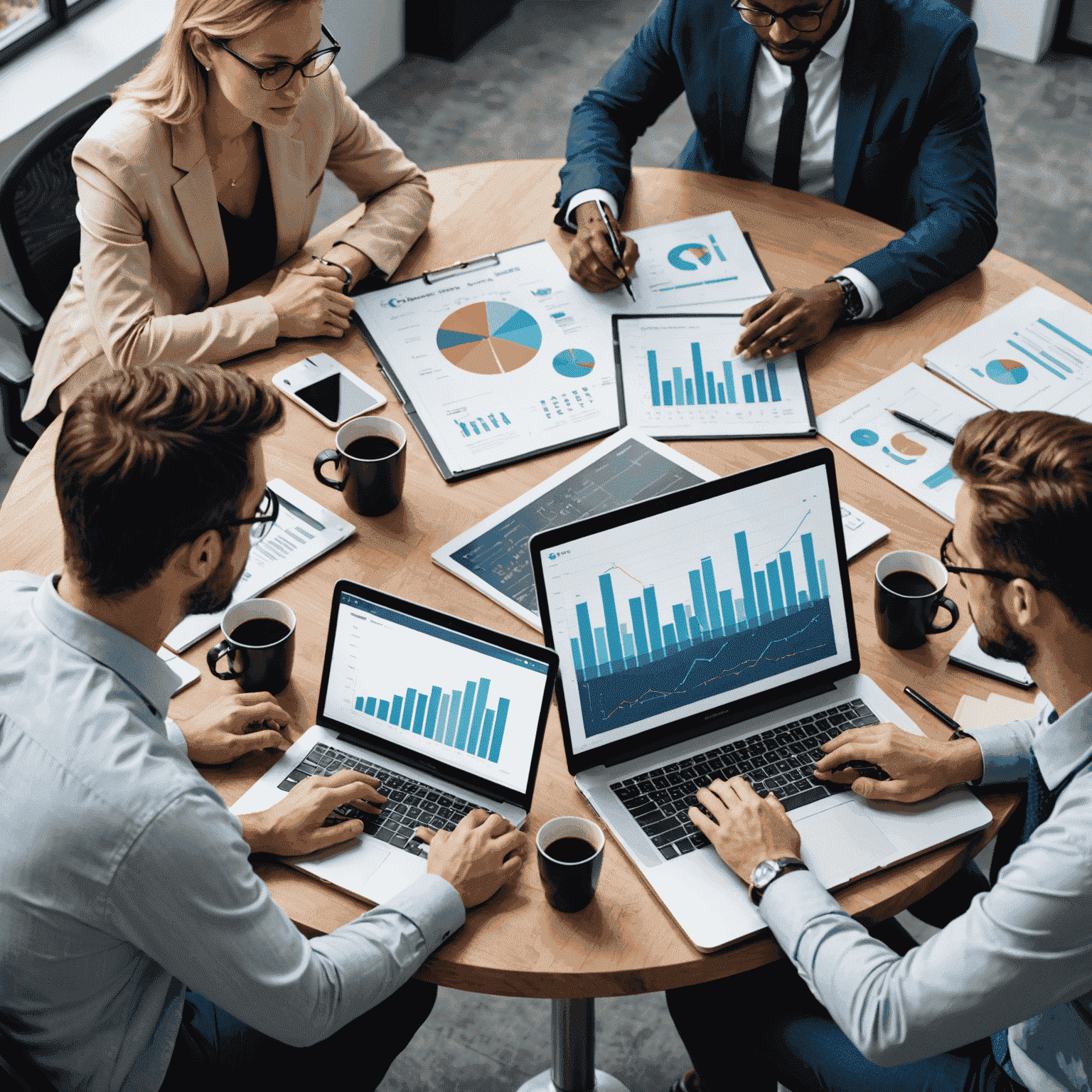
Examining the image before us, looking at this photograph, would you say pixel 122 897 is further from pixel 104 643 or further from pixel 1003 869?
pixel 1003 869

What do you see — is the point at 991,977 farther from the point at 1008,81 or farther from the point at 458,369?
the point at 1008,81

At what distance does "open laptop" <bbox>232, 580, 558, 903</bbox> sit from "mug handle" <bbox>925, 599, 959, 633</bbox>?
60 centimetres

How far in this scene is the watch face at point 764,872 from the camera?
141 cm

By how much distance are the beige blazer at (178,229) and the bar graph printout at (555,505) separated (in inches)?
23.5

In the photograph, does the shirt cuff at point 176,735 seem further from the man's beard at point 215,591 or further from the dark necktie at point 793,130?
the dark necktie at point 793,130

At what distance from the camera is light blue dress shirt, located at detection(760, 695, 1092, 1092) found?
1.26 meters

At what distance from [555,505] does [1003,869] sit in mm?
859

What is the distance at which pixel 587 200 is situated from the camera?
2.39 meters

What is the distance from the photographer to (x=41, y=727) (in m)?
1.26

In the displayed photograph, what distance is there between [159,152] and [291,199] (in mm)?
310

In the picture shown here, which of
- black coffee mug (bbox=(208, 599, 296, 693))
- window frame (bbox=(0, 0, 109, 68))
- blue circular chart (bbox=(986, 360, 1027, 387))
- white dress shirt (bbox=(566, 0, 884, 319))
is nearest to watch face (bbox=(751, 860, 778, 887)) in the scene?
black coffee mug (bbox=(208, 599, 296, 693))

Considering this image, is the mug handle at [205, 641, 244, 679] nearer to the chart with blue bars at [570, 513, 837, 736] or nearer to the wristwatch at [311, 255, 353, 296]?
the chart with blue bars at [570, 513, 837, 736]

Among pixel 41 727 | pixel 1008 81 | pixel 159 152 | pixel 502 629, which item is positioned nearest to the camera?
pixel 41 727

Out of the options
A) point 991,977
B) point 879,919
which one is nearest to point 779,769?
point 879,919
